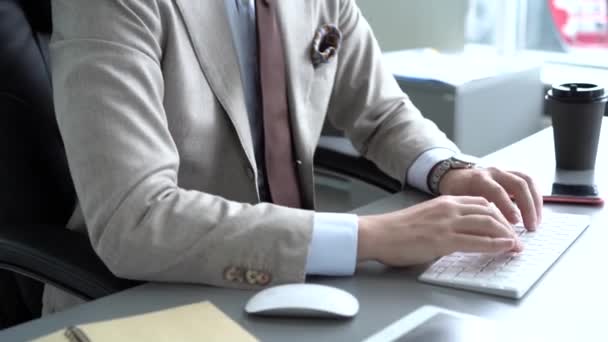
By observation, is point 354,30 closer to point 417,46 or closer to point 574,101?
point 574,101

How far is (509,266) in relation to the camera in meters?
0.86

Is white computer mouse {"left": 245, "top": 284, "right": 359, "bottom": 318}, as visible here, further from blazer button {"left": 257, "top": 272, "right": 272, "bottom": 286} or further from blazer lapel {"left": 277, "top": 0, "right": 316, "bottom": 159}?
blazer lapel {"left": 277, "top": 0, "right": 316, "bottom": 159}

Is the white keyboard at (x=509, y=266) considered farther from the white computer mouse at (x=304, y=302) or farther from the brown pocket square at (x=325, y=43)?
the brown pocket square at (x=325, y=43)

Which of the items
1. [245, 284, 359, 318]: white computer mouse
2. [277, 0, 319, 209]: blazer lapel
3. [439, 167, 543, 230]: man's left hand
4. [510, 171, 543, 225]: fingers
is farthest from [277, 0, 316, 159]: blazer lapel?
[245, 284, 359, 318]: white computer mouse

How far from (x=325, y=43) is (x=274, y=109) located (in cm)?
19

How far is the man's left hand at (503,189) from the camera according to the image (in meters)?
1.00

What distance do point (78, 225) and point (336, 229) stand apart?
42cm

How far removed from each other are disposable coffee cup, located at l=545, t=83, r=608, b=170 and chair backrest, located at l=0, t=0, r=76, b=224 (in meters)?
0.80

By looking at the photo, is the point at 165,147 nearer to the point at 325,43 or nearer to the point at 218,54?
the point at 218,54

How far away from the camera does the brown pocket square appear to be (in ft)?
4.04

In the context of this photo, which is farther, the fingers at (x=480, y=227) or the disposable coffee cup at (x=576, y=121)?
the disposable coffee cup at (x=576, y=121)

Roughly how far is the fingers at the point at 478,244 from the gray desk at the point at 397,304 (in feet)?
0.18

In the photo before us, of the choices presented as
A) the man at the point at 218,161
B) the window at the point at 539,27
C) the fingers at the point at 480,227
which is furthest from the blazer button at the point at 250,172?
the window at the point at 539,27

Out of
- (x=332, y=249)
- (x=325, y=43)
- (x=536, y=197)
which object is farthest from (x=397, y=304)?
(x=325, y=43)
